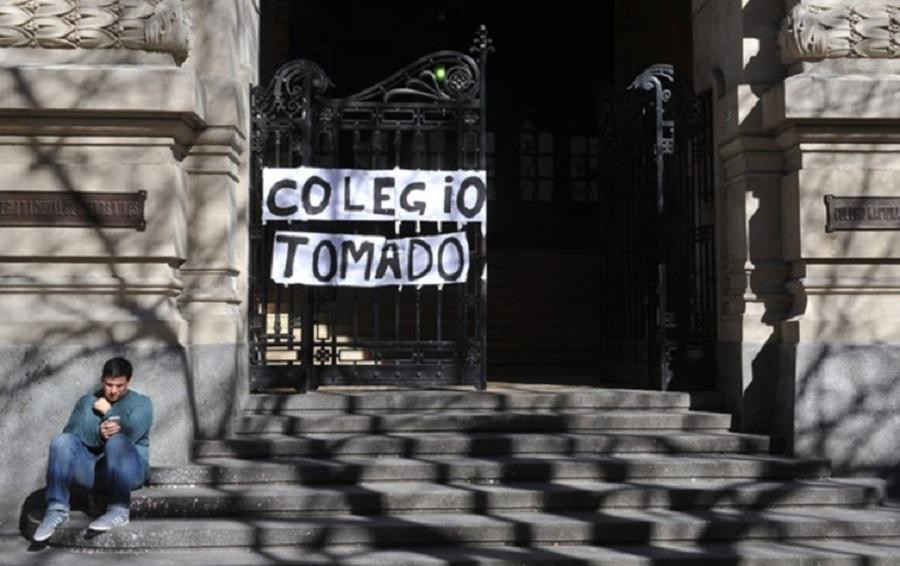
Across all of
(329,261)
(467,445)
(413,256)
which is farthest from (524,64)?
(467,445)

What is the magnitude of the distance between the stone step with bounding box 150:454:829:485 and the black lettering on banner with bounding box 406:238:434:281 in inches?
86.0

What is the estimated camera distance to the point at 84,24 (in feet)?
27.6

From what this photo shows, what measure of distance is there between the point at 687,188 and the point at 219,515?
550cm

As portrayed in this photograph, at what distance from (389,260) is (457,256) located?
25.2 inches

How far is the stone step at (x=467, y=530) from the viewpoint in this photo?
7.16 meters

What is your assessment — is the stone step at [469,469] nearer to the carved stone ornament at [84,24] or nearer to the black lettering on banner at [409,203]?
the black lettering on banner at [409,203]

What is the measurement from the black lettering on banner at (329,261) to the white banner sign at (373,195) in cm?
25

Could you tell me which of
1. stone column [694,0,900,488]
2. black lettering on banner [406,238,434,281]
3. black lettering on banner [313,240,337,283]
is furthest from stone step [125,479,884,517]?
black lettering on banner [406,238,434,281]

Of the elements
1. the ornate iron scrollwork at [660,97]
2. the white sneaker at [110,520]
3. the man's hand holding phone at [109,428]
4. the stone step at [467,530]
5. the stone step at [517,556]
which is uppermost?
the ornate iron scrollwork at [660,97]

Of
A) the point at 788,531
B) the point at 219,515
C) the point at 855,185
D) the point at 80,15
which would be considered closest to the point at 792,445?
the point at 788,531

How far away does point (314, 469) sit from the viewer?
8078 millimetres

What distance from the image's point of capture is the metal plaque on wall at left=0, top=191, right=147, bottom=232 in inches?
325

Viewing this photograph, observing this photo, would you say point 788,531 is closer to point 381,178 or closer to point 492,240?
point 381,178

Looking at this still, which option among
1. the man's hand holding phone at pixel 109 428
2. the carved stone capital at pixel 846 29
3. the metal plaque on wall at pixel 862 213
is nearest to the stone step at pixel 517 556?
the man's hand holding phone at pixel 109 428
